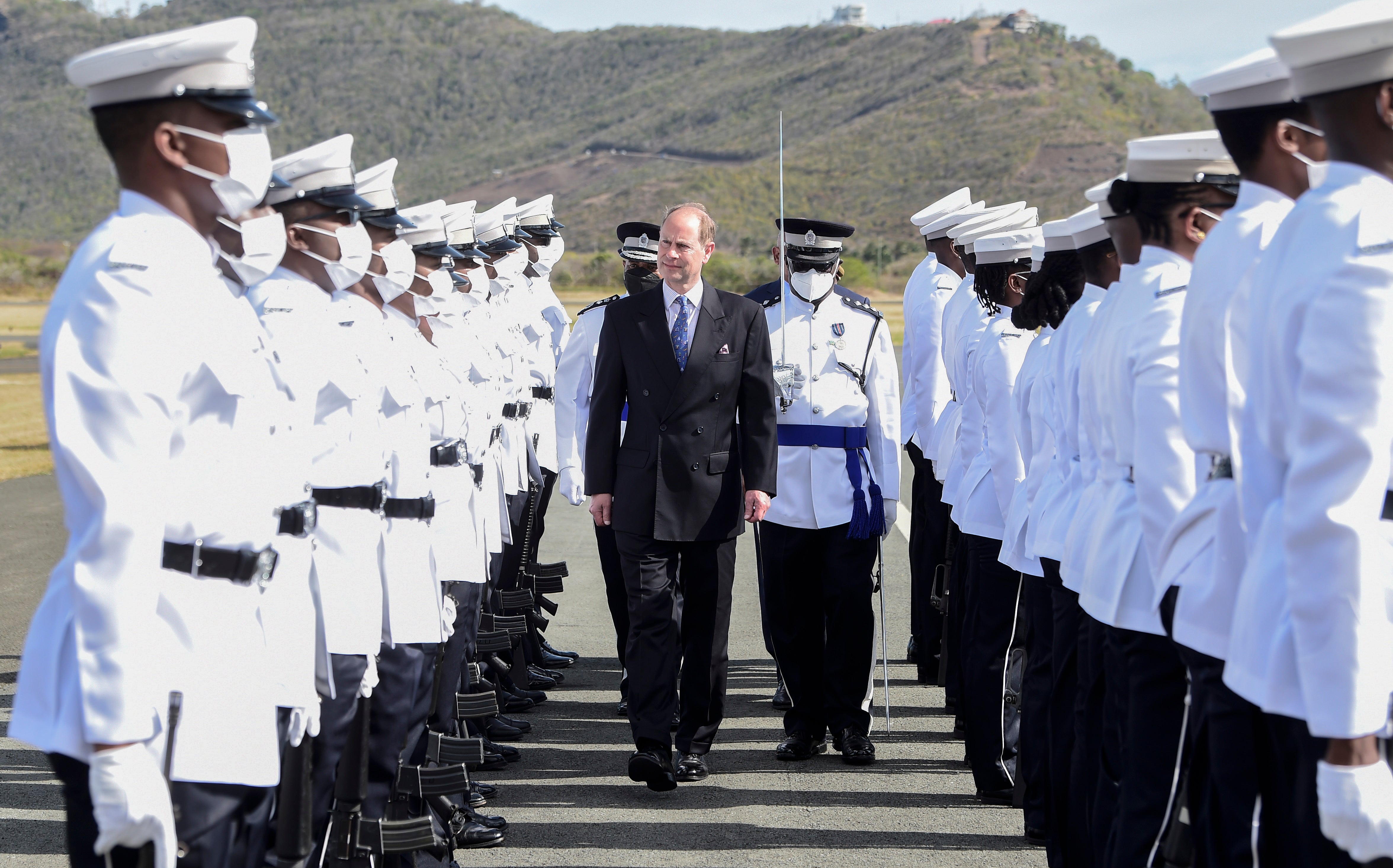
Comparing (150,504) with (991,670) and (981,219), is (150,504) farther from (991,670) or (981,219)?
(981,219)

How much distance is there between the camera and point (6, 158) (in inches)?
4951

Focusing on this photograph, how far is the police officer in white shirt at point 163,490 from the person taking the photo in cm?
267

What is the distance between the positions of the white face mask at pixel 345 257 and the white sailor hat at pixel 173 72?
3.70ft

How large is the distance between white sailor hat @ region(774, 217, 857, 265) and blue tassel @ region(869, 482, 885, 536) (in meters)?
1.12

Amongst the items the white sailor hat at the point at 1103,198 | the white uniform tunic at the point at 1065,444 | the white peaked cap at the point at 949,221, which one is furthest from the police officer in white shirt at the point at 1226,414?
the white peaked cap at the point at 949,221

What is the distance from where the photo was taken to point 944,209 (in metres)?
8.48

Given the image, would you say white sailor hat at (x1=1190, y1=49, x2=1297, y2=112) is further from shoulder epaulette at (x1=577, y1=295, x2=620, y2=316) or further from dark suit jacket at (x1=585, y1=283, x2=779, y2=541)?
shoulder epaulette at (x1=577, y1=295, x2=620, y2=316)

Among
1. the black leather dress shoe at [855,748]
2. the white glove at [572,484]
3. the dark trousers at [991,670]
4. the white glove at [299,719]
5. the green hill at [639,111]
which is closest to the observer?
the white glove at [299,719]

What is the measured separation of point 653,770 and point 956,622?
6.12 feet

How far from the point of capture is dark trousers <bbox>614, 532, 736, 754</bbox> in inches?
242

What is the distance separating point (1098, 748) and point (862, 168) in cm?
9559

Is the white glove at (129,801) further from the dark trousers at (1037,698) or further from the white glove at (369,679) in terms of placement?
the dark trousers at (1037,698)

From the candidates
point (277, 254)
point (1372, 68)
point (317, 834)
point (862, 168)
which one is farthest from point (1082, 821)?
point (862, 168)

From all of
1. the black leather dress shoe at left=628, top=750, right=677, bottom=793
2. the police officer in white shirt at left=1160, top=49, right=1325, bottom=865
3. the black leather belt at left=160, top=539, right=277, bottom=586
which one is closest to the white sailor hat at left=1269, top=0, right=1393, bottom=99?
the police officer in white shirt at left=1160, top=49, right=1325, bottom=865
